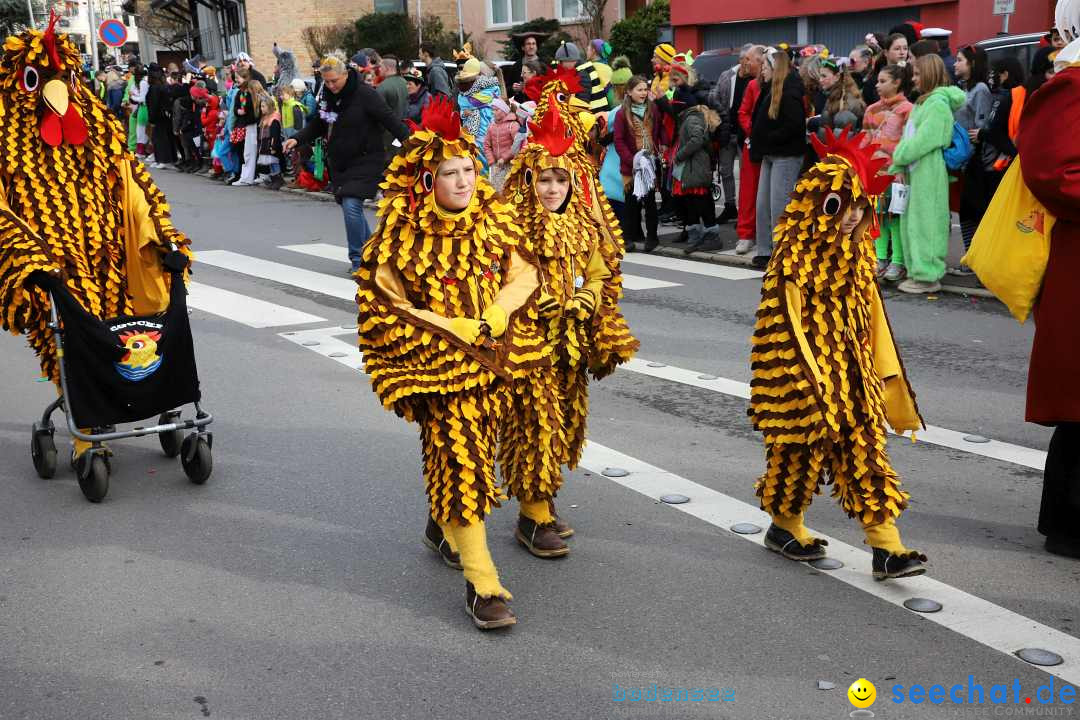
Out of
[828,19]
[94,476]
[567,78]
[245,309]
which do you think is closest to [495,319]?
[567,78]

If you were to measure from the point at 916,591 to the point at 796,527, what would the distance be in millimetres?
526

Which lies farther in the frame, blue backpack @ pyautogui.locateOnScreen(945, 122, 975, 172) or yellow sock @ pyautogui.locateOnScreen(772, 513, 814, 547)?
blue backpack @ pyautogui.locateOnScreen(945, 122, 975, 172)

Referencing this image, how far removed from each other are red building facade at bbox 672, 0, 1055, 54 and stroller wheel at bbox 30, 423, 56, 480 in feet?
63.9

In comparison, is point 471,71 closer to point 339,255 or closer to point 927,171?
point 339,255

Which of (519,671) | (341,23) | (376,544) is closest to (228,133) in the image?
(376,544)

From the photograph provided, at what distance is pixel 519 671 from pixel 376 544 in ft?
4.38

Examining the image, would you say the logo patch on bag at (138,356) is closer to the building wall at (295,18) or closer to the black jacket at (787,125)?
the black jacket at (787,125)

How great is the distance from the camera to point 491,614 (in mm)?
4273

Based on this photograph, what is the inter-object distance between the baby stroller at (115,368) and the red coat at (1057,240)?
3.71 m

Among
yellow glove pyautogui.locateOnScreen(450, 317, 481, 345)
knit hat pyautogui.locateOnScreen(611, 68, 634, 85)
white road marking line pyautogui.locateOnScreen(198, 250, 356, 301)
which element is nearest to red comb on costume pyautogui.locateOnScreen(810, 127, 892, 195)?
yellow glove pyautogui.locateOnScreen(450, 317, 481, 345)

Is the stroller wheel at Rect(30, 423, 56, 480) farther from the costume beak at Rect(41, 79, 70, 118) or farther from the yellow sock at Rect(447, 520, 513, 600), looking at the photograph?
the yellow sock at Rect(447, 520, 513, 600)

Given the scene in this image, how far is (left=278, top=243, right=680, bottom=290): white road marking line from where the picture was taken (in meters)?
11.0

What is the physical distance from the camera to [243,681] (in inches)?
156

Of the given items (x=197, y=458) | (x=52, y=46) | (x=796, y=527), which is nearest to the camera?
(x=796, y=527)
